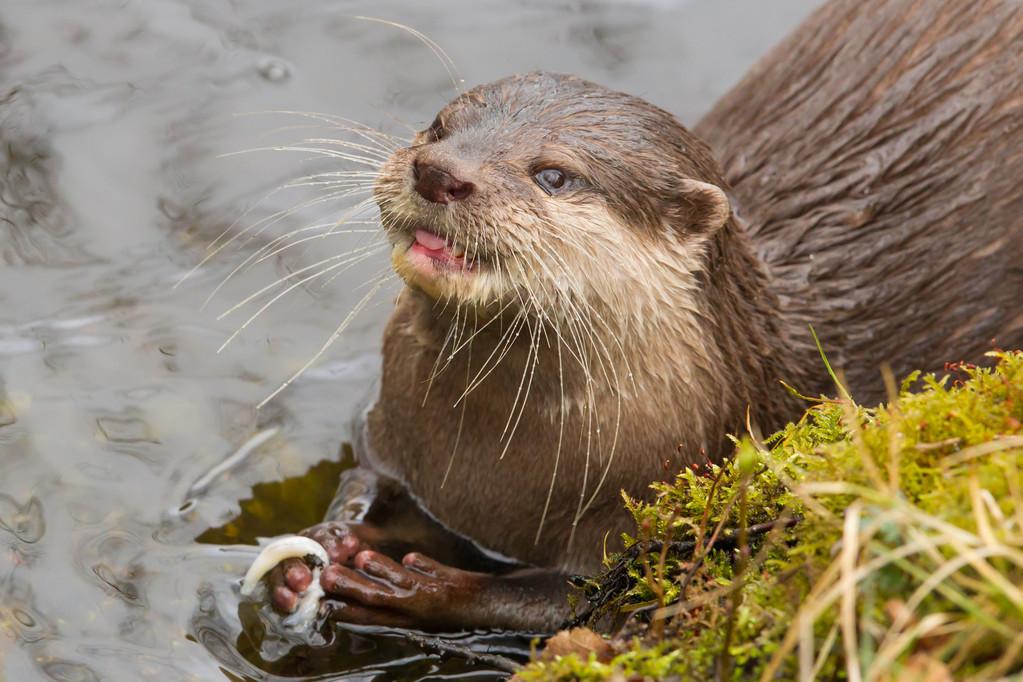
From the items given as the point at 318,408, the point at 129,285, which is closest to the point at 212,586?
the point at 318,408

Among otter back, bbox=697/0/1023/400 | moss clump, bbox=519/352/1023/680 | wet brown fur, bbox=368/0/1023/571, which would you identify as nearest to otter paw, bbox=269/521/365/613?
wet brown fur, bbox=368/0/1023/571

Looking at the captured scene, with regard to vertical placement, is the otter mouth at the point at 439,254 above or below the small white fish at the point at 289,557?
above

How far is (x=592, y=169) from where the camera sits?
313 centimetres

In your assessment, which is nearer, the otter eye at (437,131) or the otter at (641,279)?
the otter at (641,279)

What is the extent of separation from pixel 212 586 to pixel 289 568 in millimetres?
226

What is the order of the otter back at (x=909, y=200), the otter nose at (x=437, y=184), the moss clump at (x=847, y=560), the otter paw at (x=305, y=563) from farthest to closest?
the otter back at (x=909, y=200), the otter paw at (x=305, y=563), the otter nose at (x=437, y=184), the moss clump at (x=847, y=560)

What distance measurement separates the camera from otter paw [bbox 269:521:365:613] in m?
3.33

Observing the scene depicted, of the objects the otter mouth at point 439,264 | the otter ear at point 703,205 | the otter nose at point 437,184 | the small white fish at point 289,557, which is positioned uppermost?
the otter ear at point 703,205

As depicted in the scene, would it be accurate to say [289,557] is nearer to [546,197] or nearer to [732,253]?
[546,197]

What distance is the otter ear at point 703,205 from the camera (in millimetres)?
3213

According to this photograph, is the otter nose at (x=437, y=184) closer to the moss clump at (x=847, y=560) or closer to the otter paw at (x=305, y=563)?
the moss clump at (x=847, y=560)

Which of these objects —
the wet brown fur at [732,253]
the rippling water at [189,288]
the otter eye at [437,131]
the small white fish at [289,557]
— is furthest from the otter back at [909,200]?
the small white fish at [289,557]

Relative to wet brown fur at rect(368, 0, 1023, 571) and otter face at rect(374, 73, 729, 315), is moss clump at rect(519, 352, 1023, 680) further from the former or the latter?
wet brown fur at rect(368, 0, 1023, 571)

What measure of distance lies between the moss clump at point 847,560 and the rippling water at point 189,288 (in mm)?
1216
